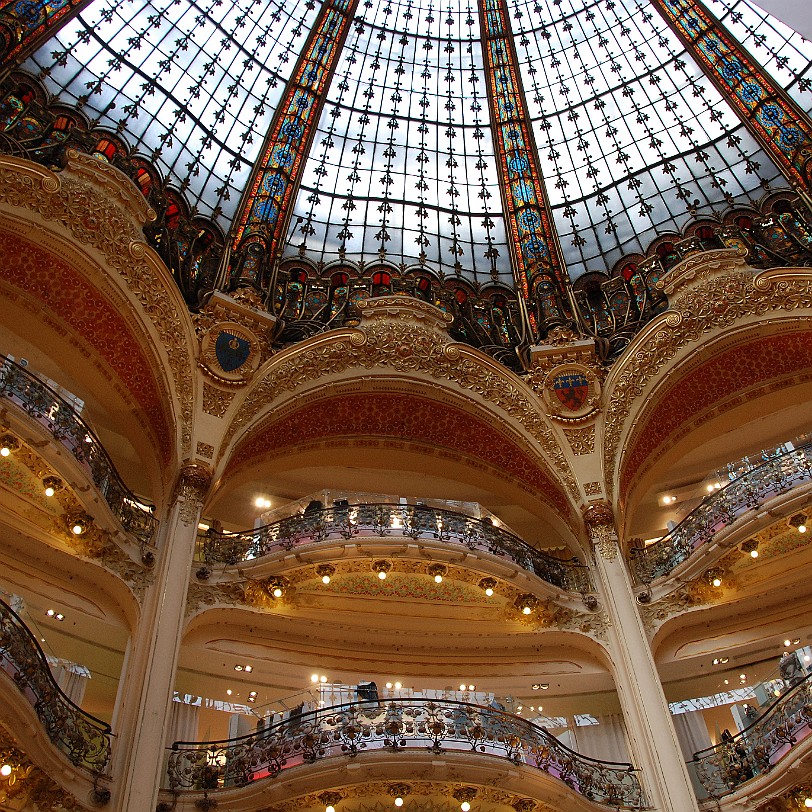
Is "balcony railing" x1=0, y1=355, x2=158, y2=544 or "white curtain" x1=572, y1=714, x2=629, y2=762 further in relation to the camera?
"white curtain" x1=572, y1=714, x2=629, y2=762

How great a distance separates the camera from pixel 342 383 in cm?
1519

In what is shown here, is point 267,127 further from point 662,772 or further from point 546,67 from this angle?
point 662,772

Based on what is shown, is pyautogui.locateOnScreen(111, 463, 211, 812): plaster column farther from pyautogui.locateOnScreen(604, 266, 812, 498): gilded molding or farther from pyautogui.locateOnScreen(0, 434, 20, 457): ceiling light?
pyautogui.locateOnScreen(604, 266, 812, 498): gilded molding

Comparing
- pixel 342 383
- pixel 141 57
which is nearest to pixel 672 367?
pixel 342 383

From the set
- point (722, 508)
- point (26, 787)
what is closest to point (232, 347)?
point (26, 787)

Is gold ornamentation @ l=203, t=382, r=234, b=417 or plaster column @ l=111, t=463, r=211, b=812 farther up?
gold ornamentation @ l=203, t=382, r=234, b=417

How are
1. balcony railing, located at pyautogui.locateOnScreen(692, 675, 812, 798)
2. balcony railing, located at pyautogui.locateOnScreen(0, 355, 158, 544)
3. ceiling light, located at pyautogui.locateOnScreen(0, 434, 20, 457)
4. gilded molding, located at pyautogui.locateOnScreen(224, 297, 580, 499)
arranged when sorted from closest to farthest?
1. balcony railing, located at pyautogui.locateOnScreen(692, 675, 812, 798)
2. ceiling light, located at pyautogui.locateOnScreen(0, 434, 20, 457)
3. balcony railing, located at pyautogui.locateOnScreen(0, 355, 158, 544)
4. gilded molding, located at pyautogui.locateOnScreen(224, 297, 580, 499)

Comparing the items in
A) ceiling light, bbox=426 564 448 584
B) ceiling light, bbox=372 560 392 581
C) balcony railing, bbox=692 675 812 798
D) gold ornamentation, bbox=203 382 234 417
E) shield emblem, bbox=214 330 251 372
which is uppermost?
shield emblem, bbox=214 330 251 372

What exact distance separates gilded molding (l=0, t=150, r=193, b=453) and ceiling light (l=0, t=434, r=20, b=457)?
289cm

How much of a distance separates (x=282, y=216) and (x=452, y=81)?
5800mm

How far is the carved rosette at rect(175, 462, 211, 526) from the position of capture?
12.3 meters

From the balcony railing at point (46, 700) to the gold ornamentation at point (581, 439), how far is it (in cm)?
925

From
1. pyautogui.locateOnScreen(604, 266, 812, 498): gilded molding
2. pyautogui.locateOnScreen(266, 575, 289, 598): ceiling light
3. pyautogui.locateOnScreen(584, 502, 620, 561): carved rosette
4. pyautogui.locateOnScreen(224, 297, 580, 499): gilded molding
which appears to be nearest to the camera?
pyautogui.locateOnScreen(266, 575, 289, 598): ceiling light

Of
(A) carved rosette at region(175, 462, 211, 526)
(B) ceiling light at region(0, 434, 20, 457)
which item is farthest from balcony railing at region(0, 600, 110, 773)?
(A) carved rosette at region(175, 462, 211, 526)
